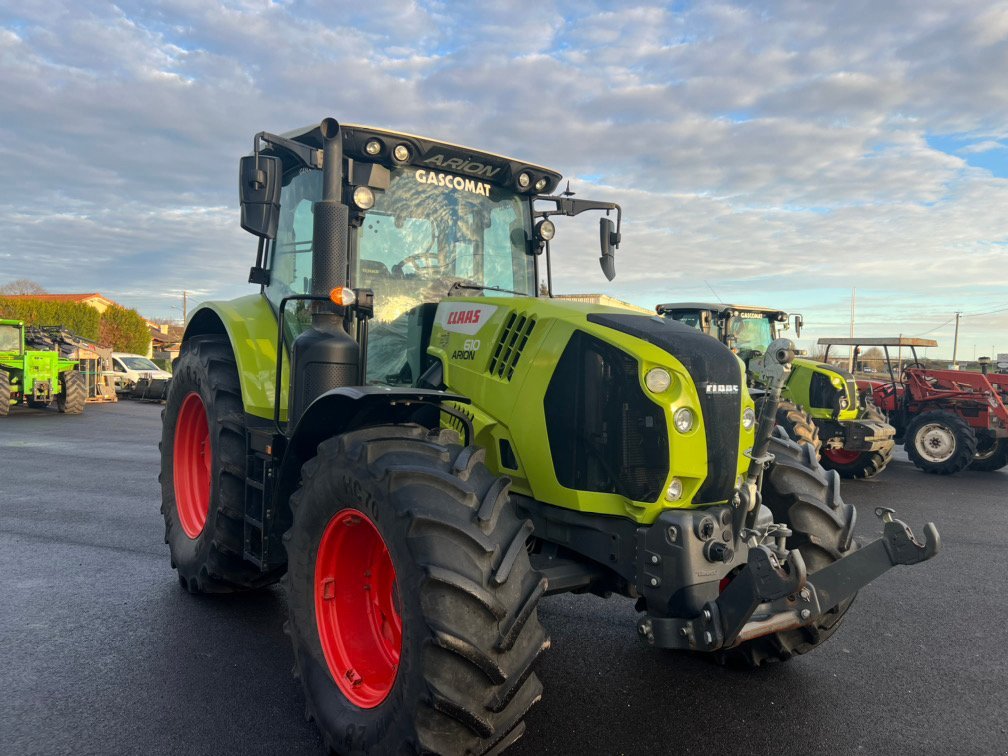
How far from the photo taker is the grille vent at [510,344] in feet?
11.5

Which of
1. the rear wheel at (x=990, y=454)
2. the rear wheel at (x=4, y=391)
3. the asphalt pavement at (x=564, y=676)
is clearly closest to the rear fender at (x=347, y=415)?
the asphalt pavement at (x=564, y=676)

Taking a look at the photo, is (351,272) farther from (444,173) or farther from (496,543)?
(496,543)

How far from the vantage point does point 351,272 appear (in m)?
4.06

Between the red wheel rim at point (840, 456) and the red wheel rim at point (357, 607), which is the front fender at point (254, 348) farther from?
the red wheel rim at point (840, 456)

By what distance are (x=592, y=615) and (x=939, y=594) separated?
2.71m

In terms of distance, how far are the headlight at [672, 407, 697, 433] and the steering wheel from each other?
1.80 m

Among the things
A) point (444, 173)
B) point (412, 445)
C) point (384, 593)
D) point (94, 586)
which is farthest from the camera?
point (94, 586)

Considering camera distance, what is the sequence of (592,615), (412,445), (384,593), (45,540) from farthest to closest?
(45,540) < (592,615) < (384,593) < (412,445)

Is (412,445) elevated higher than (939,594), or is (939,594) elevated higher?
(412,445)

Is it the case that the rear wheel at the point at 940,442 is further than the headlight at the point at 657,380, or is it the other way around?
the rear wheel at the point at 940,442

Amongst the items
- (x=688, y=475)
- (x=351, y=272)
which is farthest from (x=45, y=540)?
(x=688, y=475)

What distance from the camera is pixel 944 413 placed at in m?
12.3

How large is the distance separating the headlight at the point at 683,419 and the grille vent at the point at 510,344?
30.6 inches

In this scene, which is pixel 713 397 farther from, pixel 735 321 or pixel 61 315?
pixel 61 315
